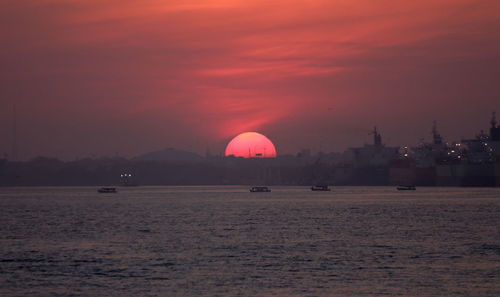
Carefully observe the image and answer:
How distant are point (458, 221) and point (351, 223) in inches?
641

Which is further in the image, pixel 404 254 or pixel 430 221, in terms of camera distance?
pixel 430 221

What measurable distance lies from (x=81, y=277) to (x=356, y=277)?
19024 millimetres

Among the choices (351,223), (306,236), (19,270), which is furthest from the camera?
(351,223)

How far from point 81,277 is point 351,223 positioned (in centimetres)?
6704

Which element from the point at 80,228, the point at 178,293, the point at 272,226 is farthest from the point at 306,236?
the point at 178,293

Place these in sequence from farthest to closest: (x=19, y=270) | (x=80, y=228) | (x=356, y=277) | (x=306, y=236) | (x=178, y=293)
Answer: (x=80, y=228) < (x=306, y=236) < (x=19, y=270) < (x=356, y=277) < (x=178, y=293)

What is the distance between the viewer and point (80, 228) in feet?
356

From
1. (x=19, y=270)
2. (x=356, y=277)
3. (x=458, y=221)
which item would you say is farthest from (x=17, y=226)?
(x=356, y=277)

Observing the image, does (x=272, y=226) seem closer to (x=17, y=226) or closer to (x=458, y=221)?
(x=458, y=221)

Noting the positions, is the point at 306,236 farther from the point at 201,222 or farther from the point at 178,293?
the point at 178,293

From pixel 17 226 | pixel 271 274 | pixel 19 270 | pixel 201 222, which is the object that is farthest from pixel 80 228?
pixel 271 274

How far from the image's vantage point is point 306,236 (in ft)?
298

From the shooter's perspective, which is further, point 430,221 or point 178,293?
point 430,221

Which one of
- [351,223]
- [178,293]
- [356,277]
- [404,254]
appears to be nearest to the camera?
[178,293]
